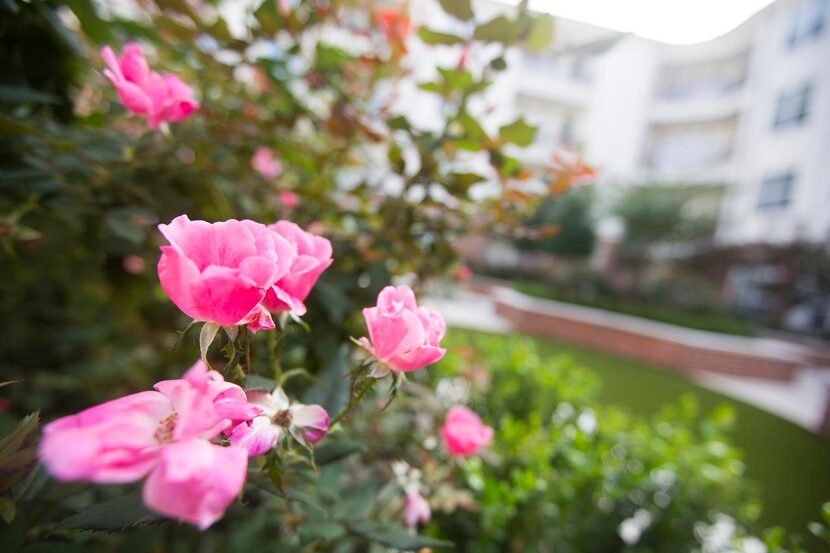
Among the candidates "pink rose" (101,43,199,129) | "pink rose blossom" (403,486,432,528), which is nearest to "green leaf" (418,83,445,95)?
"pink rose" (101,43,199,129)

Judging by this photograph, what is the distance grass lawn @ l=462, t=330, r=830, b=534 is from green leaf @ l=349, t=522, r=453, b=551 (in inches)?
81.3

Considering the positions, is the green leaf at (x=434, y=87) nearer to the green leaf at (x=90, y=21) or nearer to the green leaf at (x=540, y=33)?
the green leaf at (x=540, y=33)

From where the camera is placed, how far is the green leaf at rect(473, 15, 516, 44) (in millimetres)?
715

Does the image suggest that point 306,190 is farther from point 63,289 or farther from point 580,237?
point 580,237

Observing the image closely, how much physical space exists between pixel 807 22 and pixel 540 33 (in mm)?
14216

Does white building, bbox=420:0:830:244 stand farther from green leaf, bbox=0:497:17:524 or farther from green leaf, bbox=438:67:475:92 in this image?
green leaf, bbox=0:497:17:524

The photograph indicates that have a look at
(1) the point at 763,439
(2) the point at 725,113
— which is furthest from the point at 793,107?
(1) the point at 763,439

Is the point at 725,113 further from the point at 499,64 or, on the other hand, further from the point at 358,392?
the point at 358,392

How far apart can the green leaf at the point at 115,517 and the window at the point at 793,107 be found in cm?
1398

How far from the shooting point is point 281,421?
34 centimetres

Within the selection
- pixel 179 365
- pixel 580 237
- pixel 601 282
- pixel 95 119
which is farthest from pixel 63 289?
pixel 580 237

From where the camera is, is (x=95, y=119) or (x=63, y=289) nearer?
(x=95, y=119)

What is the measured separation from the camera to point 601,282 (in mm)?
9094

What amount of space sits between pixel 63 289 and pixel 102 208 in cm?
76
